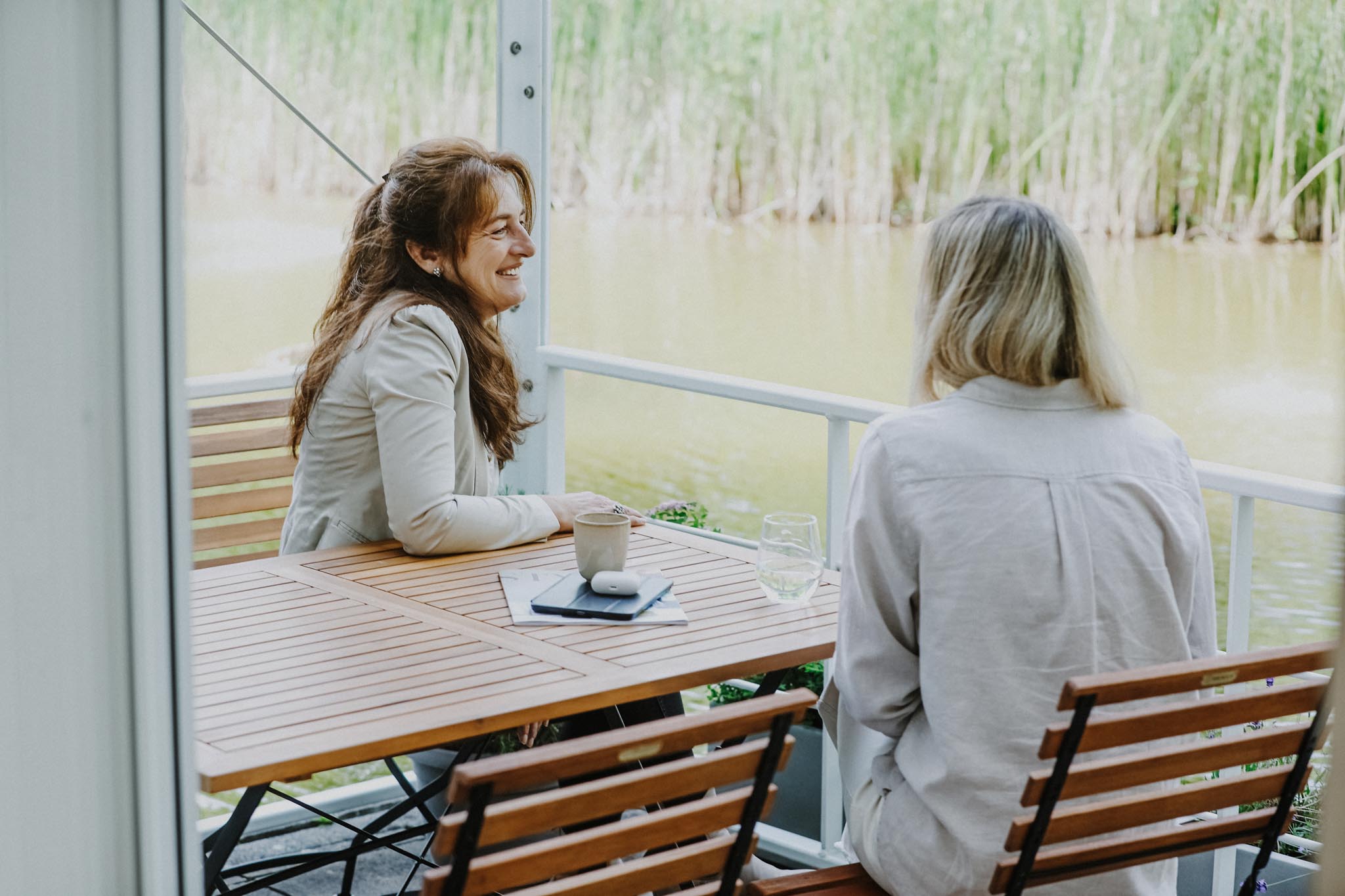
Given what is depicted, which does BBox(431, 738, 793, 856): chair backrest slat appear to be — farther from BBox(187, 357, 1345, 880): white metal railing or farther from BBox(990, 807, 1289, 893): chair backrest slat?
BBox(187, 357, 1345, 880): white metal railing

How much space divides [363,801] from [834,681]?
165 cm

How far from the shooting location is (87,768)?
1.15 metres

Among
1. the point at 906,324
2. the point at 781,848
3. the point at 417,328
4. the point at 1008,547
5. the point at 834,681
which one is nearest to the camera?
the point at 1008,547

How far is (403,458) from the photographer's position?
2.37 m

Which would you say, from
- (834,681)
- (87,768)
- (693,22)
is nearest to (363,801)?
(834,681)

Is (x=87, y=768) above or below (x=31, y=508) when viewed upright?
below

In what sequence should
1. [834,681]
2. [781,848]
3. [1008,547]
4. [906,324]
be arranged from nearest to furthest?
[1008,547]
[834,681]
[781,848]
[906,324]

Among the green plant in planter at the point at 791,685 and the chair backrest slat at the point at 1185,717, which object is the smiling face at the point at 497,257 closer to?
the green plant in planter at the point at 791,685

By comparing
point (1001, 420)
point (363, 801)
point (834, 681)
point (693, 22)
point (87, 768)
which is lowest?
point (363, 801)

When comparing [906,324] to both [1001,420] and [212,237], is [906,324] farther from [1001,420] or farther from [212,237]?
[1001,420]

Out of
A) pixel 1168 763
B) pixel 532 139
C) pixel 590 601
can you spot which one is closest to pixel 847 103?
pixel 532 139

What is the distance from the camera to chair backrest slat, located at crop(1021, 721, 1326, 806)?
167cm

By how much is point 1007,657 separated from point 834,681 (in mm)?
328

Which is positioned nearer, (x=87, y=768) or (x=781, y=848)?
(x=87, y=768)
